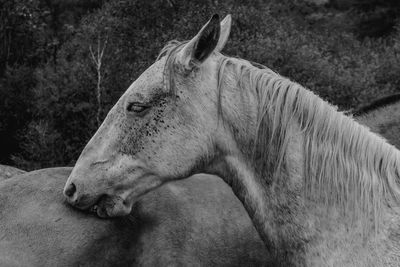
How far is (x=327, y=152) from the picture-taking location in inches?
107

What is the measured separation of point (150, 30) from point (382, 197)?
7.88m

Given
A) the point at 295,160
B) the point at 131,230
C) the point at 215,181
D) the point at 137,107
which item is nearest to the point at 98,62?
the point at 215,181

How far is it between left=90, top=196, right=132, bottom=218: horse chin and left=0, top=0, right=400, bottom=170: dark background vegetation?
19.5 ft

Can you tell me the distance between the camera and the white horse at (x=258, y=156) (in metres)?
2.64

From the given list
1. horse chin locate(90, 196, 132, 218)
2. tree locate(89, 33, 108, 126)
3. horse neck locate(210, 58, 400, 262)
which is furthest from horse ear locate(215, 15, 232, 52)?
tree locate(89, 33, 108, 126)

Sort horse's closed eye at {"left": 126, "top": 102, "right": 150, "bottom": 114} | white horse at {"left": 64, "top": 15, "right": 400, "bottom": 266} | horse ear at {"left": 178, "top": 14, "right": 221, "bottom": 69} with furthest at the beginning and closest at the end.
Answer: horse's closed eye at {"left": 126, "top": 102, "right": 150, "bottom": 114}
horse ear at {"left": 178, "top": 14, "right": 221, "bottom": 69}
white horse at {"left": 64, "top": 15, "right": 400, "bottom": 266}

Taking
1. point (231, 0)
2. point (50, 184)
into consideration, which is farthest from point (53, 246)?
point (231, 0)

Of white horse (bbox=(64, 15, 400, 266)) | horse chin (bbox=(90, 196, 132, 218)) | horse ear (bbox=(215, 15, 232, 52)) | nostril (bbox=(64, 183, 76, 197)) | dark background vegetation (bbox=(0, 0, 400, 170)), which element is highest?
horse ear (bbox=(215, 15, 232, 52))

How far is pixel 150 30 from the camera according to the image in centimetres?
1012

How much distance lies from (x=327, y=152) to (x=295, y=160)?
14cm

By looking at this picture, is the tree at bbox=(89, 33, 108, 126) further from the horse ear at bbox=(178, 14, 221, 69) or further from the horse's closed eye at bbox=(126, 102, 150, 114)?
the horse ear at bbox=(178, 14, 221, 69)

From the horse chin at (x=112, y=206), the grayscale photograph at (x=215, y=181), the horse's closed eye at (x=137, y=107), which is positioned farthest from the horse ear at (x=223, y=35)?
the horse chin at (x=112, y=206)

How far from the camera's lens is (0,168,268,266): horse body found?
11.1 feet

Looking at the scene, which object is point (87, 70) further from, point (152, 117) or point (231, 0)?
point (152, 117)
